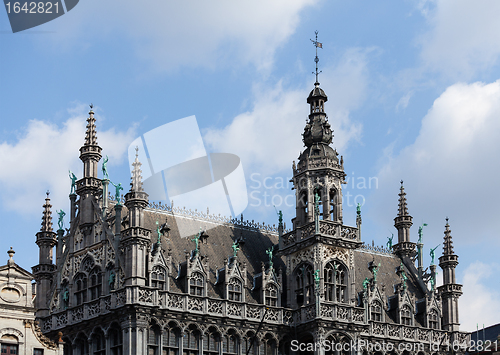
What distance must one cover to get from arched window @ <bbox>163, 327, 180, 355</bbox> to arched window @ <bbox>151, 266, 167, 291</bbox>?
3.07 m

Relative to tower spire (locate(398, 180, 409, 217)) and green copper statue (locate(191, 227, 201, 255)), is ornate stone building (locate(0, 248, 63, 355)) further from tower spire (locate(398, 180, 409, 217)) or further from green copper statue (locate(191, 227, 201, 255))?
tower spire (locate(398, 180, 409, 217))

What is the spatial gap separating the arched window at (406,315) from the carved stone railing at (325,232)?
8741 mm

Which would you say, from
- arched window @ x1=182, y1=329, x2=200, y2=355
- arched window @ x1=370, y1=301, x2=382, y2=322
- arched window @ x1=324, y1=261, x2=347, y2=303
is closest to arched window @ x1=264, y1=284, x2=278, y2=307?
arched window @ x1=324, y1=261, x2=347, y2=303

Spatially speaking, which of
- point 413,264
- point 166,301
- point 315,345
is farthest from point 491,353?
point 166,301

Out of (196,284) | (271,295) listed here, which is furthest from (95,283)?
(271,295)

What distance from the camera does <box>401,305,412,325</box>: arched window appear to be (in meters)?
87.1

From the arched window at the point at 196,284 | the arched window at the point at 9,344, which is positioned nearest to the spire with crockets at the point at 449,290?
the arched window at the point at 196,284

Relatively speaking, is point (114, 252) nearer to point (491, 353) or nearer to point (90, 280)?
point (90, 280)

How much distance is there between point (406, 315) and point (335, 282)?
9.98 metres

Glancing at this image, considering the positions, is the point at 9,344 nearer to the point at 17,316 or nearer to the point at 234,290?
the point at 17,316

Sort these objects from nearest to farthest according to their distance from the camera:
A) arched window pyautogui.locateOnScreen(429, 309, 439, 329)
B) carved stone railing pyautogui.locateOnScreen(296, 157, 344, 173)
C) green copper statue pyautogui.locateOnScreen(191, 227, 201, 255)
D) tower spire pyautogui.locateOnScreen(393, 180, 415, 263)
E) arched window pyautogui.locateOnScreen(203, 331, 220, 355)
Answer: arched window pyautogui.locateOnScreen(203, 331, 220, 355) < green copper statue pyautogui.locateOnScreen(191, 227, 201, 255) < carved stone railing pyautogui.locateOnScreen(296, 157, 344, 173) < arched window pyautogui.locateOnScreen(429, 309, 439, 329) < tower spire pyautogui.locateOnScreen(393, 180, 415, 263)

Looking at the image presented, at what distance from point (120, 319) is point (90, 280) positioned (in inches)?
225

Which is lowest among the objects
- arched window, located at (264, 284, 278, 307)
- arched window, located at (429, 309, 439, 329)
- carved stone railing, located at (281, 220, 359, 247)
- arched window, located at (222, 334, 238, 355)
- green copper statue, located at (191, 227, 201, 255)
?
arched window, located at (222, 334, 238, 355)

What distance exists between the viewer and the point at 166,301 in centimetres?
7388
